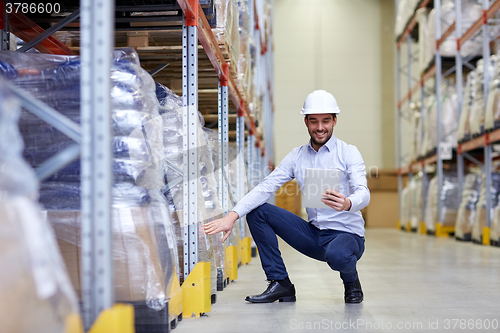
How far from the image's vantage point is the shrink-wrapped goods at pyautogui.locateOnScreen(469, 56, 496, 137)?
8266 mm

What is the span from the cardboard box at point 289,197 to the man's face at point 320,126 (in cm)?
962

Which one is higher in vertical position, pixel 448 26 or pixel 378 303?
pixel 448 26

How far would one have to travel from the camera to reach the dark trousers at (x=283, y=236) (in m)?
3.25

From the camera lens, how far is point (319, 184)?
9.59 ft

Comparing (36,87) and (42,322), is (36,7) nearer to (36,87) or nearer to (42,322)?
(36,87)

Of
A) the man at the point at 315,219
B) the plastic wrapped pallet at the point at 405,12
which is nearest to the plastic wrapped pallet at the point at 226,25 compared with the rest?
the man at the point at 315,219

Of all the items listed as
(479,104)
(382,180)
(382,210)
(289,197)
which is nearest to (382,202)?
(382,210)

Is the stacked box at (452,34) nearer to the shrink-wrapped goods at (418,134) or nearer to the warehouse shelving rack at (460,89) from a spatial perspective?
the warehouse shelving rack at (460,89)

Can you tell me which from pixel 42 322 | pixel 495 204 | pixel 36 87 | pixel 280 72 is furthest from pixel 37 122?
pixel 280 72

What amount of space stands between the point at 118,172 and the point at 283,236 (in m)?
1.44

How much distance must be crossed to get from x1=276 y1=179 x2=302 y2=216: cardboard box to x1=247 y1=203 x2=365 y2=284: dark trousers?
955 centimetres

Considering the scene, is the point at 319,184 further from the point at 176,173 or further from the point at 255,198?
the point at 176,173

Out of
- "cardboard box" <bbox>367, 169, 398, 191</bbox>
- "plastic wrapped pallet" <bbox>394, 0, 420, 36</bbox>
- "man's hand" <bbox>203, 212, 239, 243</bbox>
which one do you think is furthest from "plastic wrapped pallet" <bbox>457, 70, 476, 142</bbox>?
"man's hand" <bbox>203, 212, 239, 243</bbox>

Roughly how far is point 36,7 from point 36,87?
148cm
